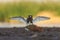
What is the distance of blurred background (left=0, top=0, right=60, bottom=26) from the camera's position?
9039 millimetres

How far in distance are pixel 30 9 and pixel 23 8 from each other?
219mm

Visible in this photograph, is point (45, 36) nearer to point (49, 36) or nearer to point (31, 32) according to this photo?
point (49, 36)

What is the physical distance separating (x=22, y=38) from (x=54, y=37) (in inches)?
23.5

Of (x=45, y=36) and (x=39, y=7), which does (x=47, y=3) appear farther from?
(x=45, y=36)

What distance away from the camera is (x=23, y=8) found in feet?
30.8

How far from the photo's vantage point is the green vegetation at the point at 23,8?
910cm

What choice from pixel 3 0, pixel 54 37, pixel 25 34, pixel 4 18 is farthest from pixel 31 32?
pixel 3 0

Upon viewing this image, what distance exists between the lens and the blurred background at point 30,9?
Result: 29.7 ft

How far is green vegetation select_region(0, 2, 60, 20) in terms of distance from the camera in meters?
9.10

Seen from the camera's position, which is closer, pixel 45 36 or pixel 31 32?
pixel 45 36

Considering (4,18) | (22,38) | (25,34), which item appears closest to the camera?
(22,38)

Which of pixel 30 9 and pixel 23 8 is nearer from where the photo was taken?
pixel 23 8

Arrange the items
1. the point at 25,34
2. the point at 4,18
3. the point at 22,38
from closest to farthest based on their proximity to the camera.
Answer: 1. the point at 22,38
2. the point at 25,34
3. the point at 4,18

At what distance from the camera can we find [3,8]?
30.1ft
